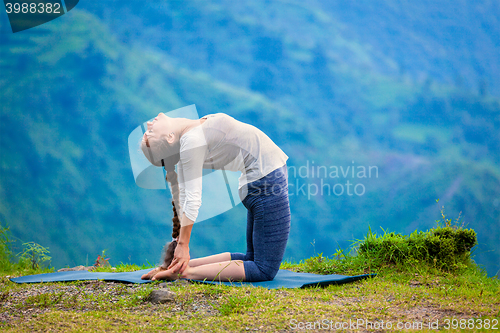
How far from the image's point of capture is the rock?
2367 millimetres

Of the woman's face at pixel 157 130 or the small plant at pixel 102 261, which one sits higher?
the woman's face at pixel 157 130

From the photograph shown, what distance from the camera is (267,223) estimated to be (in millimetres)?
2908

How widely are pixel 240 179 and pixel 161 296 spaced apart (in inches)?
44.4

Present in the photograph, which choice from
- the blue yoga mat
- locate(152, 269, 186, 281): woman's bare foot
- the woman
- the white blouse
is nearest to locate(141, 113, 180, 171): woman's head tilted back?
the woman

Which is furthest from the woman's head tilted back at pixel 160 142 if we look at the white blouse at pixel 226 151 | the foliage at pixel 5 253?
the foliage at pixel 5 253

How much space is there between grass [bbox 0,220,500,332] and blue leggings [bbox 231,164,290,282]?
0.32 metres

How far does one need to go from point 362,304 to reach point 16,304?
7.47 feet

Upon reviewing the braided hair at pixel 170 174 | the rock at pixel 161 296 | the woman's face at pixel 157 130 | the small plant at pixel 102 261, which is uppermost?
the woman's face at pixel 157 130

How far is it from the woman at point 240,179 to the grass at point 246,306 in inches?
10.4

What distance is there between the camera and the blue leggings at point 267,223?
115 inches

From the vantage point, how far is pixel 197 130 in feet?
9.32

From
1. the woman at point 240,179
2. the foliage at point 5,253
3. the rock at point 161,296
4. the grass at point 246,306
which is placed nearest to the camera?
the grass at point 246,306

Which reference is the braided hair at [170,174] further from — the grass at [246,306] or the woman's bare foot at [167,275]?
the grass at [246,306]

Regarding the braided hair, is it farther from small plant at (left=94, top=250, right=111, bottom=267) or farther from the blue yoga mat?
small plant at (left=94, top=250, right=111, bottom=267)
